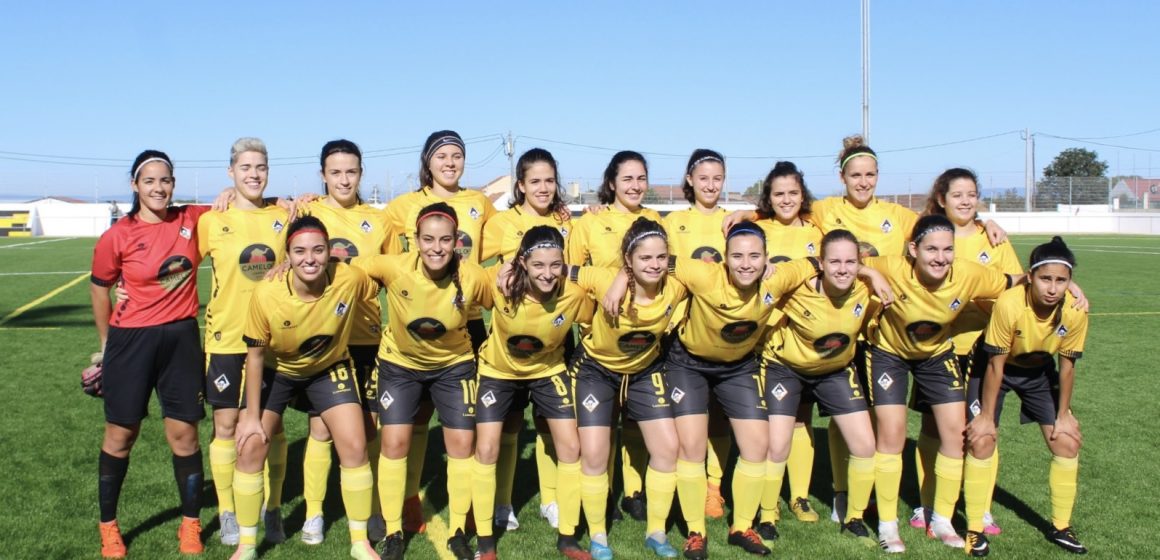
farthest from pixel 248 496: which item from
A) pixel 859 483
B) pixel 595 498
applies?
pixel 859 483

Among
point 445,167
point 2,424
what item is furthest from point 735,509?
point 2,424

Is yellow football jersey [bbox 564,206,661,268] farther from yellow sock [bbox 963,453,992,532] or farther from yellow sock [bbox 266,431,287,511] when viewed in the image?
yellow sock [bbox 963,453,992,532]

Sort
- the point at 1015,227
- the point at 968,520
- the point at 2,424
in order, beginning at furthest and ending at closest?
the point at 1015,227
the point at 2,424
the point at 968,520

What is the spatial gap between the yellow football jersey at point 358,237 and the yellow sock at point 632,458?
5.07 feet

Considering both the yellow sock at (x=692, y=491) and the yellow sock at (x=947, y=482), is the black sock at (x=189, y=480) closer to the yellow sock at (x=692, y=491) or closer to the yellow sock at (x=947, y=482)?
the yellow sock at (x=692, y=491)

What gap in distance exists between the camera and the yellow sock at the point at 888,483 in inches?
177

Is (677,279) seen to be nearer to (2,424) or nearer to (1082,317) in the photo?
(1082,317)

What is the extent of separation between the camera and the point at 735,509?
4.55 metres

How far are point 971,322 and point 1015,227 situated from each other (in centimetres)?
3883

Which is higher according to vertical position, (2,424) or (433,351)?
(433,351)

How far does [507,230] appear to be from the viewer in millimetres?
4977

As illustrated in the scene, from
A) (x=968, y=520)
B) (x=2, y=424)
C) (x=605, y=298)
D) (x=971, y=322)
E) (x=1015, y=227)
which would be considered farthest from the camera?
(x=1015, y=227)

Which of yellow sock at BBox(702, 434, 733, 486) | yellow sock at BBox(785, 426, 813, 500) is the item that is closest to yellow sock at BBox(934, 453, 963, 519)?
yellow sock at BBox(785, 426, 813, 500)

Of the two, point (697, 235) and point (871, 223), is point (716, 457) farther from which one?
point (871, 223)
